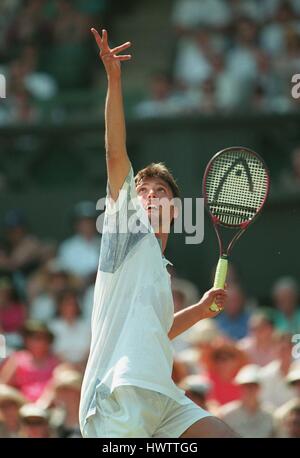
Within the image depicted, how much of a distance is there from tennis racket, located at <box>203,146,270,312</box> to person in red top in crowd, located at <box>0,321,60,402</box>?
378 centimetres

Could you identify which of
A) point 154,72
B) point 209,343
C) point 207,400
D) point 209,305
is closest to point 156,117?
point 154,72

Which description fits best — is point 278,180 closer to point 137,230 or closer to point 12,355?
point 12,355

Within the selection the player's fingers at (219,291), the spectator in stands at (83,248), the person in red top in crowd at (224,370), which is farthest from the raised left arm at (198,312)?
the spectator in stands at (83,248)

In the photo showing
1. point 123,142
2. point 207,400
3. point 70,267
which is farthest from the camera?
point 70,267

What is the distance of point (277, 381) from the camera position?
9.40 metres

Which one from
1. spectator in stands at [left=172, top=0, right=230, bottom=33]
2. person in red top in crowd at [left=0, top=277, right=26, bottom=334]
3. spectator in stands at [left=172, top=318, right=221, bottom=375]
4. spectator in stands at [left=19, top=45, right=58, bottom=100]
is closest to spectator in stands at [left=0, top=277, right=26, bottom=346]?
person in red top in crowd at [left=0, top=277, right=26, bottom=334]

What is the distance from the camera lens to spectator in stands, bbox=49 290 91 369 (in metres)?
10.7

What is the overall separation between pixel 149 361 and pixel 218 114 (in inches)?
280

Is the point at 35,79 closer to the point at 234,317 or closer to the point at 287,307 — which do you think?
the point at 234,317

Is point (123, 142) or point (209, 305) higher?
point (123, 142)

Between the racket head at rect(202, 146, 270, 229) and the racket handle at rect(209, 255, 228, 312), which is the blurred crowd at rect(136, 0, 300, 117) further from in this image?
the racket handle at rect(209, 255, 228, 312)

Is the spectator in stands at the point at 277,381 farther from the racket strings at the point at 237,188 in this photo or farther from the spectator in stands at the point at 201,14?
the spectator in stands at the point at 201,14

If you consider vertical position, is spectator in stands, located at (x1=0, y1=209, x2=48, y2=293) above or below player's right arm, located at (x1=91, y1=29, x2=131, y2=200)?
above

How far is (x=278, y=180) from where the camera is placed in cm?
1245
